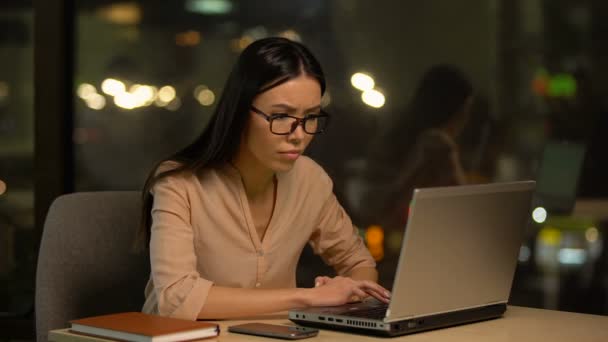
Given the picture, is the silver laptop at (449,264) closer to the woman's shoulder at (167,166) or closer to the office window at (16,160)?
the woman's shoulder at (167,166)

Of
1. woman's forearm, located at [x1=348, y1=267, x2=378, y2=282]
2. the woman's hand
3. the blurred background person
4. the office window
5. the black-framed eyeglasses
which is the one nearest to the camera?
the woman's hand

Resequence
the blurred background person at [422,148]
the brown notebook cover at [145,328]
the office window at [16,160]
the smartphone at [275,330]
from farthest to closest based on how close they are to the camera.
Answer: the office window at [16,160] < the blurred background person at [422,148] < the smartphone at [275,330] < the brown notebook cover at [145,328]

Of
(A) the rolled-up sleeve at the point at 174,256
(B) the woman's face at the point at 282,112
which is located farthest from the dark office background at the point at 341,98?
(A) the rolled-up sleeve at the point at 174,256

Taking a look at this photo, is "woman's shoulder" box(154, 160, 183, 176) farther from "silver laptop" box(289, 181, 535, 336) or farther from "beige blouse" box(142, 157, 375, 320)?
"silver laptop" box(289, 181, 535, 336)

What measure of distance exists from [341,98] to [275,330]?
62.5 inches

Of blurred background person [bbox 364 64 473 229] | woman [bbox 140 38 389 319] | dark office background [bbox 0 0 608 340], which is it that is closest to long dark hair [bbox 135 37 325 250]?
woman [bbox 140 38 389 319]

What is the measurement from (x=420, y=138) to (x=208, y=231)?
1138 millimetres

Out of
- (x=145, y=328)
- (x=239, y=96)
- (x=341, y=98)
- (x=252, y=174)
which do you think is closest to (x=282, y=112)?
(x=239, y=96)

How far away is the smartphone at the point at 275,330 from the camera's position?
1.99 metres

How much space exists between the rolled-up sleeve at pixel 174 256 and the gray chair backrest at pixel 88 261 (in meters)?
0.29

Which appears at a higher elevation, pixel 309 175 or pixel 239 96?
pixel 239 96

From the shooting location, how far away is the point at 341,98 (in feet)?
11.5

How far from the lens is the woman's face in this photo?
8.02ft

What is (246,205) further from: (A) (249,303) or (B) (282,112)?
(A) (249,303)
